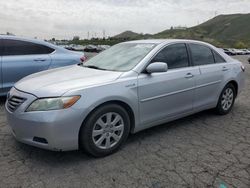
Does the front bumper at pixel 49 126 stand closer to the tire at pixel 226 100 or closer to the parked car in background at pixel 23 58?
the parked car in background at pixel 23 58

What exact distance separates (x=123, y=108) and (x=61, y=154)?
994 millimetres

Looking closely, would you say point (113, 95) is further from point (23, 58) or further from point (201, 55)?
point (23, 58)

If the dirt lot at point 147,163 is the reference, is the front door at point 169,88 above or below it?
above

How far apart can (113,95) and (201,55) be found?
225 cm

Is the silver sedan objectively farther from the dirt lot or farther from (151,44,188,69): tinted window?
the dirt lot

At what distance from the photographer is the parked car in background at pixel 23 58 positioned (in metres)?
5.62

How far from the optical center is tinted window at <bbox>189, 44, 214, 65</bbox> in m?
4.70

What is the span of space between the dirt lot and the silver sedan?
0.26 m

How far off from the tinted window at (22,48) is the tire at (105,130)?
3.43 meters

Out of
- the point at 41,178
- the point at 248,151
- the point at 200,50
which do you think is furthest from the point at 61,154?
the point at 200,50

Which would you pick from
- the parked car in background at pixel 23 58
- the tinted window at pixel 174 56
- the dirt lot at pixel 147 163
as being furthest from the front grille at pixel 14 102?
the parked car in background at pixel 23 58

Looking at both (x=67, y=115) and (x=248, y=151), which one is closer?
(x=67, y=115)

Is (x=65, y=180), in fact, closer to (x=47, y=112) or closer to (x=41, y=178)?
(x=41, y=178)

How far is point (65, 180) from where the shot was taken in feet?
9.59
